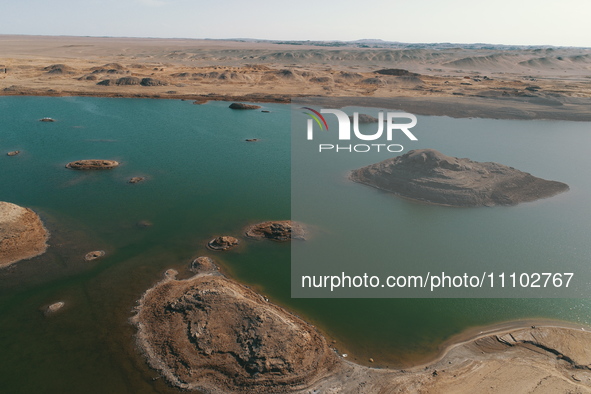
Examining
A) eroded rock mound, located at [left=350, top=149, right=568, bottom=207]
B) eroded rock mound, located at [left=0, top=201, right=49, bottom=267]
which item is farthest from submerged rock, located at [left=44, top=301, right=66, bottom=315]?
eroded rock mound, located at [left=350, top=149, right=568, bottom=207]

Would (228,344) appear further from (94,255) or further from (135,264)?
(94,255)

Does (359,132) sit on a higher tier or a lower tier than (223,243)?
higher

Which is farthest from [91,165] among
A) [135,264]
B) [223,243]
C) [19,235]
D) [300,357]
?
[300,357]

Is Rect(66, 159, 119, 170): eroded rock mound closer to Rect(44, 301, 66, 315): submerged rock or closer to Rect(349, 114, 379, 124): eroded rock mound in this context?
Rect(44, 301, 66, 315): submerged rock

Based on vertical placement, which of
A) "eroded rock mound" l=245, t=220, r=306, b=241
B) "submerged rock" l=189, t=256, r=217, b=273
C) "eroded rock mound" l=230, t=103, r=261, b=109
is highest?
"eroded rock mound" l=230, t=103, r=261, b=109

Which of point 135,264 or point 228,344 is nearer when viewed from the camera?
point 228,344

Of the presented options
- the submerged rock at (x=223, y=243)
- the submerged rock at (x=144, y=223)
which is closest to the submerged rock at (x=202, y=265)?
the submerged rock at (x=223, y=243)

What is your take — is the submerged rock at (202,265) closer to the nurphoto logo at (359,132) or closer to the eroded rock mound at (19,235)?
the eroded rock mound at (19,235)
